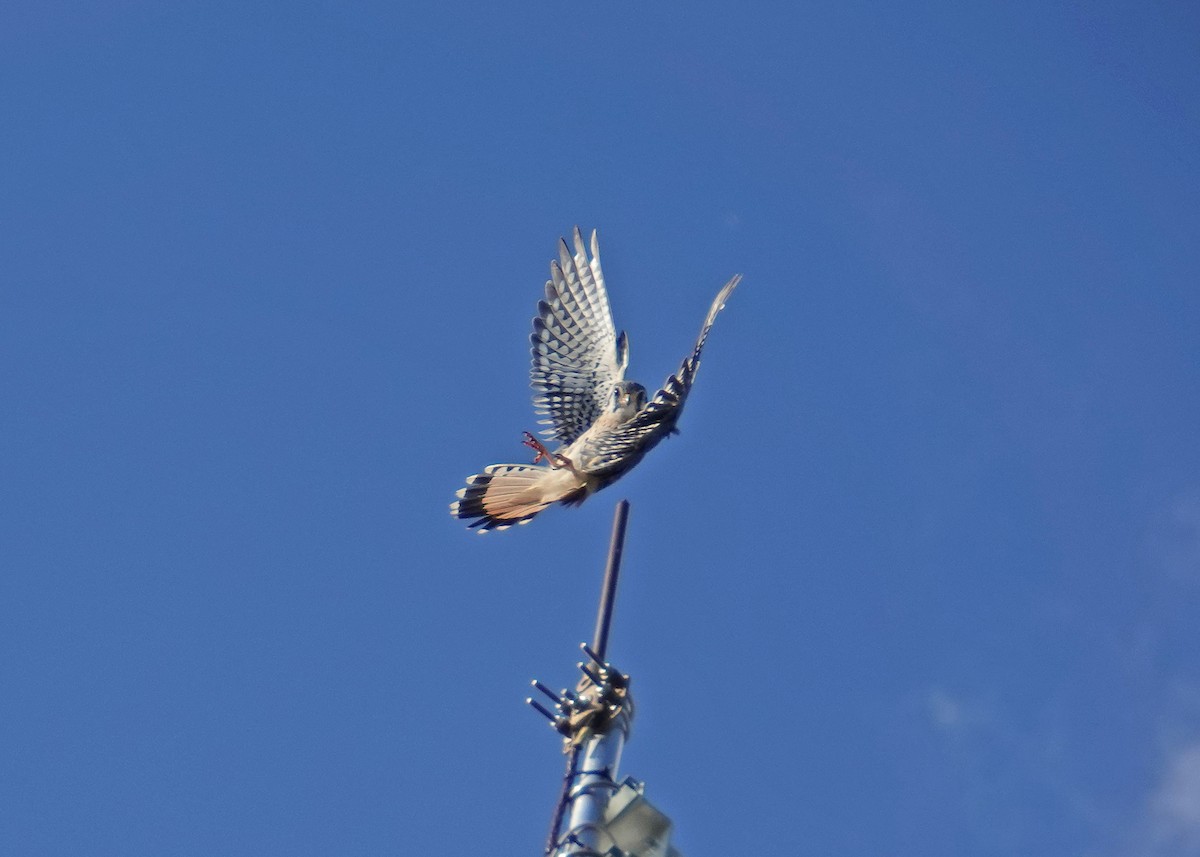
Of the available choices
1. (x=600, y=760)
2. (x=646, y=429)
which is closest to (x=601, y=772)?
(x=600, y=760)

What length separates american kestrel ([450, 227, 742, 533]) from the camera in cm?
1105

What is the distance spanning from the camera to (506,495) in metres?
11.2

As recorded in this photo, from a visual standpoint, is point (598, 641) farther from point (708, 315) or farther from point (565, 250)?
point (565, 250)

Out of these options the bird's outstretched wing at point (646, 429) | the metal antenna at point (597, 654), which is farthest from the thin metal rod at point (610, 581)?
the bird's outstretched wing at point (646, 429)

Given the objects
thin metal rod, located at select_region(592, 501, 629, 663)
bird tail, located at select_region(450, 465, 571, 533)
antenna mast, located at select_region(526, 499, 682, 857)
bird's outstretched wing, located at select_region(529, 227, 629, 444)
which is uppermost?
bird's outstretched wing, located at select_region(529, 227, 629, 444)

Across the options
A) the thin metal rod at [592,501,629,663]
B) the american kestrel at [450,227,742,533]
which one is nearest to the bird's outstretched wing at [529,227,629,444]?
the american kestrel at [450,227,742,533]

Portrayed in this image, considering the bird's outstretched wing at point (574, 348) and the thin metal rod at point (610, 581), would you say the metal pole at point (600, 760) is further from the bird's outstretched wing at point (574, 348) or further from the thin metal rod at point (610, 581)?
the bird's outstretched wing at point (574, 348)

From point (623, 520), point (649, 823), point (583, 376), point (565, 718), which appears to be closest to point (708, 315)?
point (583, 376)

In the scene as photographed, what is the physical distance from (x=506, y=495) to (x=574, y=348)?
4.77 ft

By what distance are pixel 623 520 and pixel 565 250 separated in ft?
17.5

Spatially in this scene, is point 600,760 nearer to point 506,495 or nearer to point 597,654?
point 597,654

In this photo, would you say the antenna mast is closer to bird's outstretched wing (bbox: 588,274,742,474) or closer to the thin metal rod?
the thin metal rod

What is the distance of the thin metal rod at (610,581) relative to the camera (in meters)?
7.07

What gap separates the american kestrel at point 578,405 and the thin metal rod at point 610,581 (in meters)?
3.39
